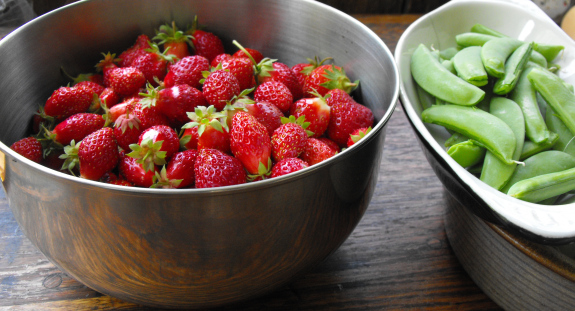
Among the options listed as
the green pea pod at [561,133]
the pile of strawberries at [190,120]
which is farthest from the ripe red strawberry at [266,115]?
the green pea pod at [561,133]

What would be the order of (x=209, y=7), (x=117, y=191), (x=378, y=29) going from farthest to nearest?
(x=378, y=29) → (x=209, y=7) → (x=117, y=191)

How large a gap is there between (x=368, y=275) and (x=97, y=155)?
1.26 ft

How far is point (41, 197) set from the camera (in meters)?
0.42

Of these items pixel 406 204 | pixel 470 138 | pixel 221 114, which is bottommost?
pixel 406 204

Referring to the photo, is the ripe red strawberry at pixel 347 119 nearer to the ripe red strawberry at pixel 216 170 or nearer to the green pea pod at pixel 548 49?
the ripe red strawberry at pixel 216 170

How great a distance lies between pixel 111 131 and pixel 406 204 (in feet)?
1.51

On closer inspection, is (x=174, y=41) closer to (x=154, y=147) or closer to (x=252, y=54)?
(x=252, y=54)

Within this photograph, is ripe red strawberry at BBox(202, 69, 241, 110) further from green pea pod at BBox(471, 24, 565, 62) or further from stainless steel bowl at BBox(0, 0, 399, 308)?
green pea pod at BBox(471, 24, 565, 62)

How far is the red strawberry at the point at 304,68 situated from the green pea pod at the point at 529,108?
0.30 meters

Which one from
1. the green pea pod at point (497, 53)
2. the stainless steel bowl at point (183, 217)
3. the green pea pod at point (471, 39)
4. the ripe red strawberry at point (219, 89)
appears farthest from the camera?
the green pea pod at point (471, 39)

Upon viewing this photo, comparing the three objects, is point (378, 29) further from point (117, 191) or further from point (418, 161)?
point (117, 191)

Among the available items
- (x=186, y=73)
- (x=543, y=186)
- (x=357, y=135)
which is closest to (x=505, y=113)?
(x=543, y=186)

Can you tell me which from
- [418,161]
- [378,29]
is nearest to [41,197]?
[418,161]

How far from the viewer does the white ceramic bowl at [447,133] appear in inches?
19.3
